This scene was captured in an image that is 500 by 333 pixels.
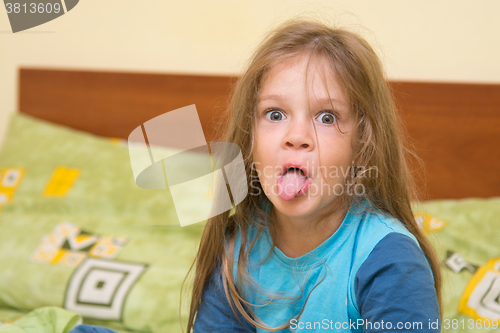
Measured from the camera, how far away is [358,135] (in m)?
0.68

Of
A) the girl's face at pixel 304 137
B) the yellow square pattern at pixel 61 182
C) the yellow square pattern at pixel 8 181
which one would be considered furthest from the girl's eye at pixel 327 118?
the yellow square pattern at pixel 8 181

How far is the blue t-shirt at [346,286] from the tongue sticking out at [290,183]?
0.13 m

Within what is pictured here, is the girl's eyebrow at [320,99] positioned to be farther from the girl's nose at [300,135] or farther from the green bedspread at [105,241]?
the green bedspread at [105,241]

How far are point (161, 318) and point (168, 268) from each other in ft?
0.45

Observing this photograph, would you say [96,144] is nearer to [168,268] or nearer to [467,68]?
[168,268]

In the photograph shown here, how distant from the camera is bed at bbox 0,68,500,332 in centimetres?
100

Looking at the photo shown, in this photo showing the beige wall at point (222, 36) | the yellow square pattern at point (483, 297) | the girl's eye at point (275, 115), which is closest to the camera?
the girl's eye at point (275, 115)

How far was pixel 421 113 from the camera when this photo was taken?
1.38 meters

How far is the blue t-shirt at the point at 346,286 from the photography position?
572mm

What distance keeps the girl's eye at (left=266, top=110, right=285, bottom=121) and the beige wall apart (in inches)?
21.7

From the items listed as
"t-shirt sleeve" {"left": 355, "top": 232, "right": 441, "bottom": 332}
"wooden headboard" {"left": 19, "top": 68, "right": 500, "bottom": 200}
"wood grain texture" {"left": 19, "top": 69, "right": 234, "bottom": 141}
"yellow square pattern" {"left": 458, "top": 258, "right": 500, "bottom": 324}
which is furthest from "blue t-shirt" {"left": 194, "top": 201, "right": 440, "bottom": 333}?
"wood grain texture" {"left": 19, "top": 69, "right": 234, "bottom": 141}

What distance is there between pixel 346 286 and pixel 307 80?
1.01ft

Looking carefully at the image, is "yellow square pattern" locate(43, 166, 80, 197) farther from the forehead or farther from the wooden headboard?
the forehead

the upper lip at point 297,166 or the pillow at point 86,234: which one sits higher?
the upper lip at point 297,166
